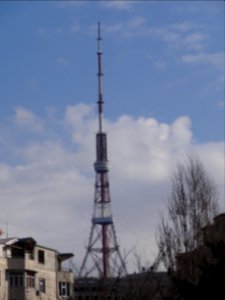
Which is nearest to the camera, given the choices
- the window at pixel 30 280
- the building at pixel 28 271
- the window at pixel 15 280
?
the building at pixel 28 271

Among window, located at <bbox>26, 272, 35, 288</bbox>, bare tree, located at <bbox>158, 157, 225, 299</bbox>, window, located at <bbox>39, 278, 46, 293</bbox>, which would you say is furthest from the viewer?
window, located at <bbox>39, 278, 46, 293</bbox>

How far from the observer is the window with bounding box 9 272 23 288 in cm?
5566

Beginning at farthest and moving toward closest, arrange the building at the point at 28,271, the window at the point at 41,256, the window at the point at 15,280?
the window at the point at 41,256
the window at the point at 15,280
the building at the point at 28,271

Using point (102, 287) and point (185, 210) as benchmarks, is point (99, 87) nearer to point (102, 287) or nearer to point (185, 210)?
point (185, 210)

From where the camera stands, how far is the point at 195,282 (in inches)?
1305

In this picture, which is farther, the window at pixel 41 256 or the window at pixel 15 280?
the window at pixel 41 256

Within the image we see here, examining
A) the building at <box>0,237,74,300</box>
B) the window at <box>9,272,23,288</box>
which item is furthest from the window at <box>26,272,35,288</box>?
the window at <box>9,272,23,288</box>

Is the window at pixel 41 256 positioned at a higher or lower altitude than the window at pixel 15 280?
higher

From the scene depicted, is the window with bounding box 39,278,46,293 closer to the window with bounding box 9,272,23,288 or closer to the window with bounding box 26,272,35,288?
the window with bounding box 26,272,35,288

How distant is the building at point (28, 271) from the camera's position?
55.2 meters

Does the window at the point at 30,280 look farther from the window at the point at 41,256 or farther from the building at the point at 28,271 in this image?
the window at the point at 41,256

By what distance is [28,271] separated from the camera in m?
56.6

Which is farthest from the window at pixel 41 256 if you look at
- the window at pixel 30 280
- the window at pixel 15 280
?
the window at pixel 15 280

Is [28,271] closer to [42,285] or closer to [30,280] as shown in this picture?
[30,280]
